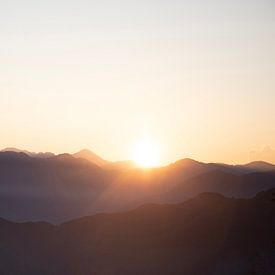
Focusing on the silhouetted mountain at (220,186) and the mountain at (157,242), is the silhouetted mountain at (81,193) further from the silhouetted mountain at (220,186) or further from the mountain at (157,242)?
the mountain at (157,242)

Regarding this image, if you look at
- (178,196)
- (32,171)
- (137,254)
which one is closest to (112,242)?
(137,254)

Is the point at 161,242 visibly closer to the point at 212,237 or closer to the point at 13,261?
the point at 212,237

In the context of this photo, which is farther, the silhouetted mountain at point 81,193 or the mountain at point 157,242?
the silhouetted mountain at point 81,193

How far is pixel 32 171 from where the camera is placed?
19962 centimetres

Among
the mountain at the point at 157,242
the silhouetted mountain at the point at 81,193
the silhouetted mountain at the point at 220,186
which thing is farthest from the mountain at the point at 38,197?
the mountain at the point at 157,242

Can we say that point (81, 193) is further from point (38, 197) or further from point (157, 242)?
point (157, 242)

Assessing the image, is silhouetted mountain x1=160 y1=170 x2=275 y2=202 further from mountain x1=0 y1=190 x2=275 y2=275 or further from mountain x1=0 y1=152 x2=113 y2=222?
mountain x1=0 y1=190 x2=275 y2=275

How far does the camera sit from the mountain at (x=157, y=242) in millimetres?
54500

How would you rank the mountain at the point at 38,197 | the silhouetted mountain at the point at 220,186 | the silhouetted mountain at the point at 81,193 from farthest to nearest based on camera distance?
the mountain at the point at 38,197
the silhouetted mountain at the point at 81,193
the silhouetted mountain at the point at 220,186

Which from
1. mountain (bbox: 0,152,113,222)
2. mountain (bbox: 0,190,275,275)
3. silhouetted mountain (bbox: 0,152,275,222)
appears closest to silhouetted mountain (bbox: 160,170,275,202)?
silhouetted mountain (bbox: 0,152,275,222)

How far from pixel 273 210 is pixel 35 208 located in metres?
119

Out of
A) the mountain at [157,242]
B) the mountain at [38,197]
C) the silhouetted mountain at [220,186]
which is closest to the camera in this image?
the mountain at [157,242]

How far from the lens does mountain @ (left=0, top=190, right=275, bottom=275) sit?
54500mm

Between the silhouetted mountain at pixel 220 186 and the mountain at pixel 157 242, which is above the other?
the silhouetted mountain at pixel 220 186
